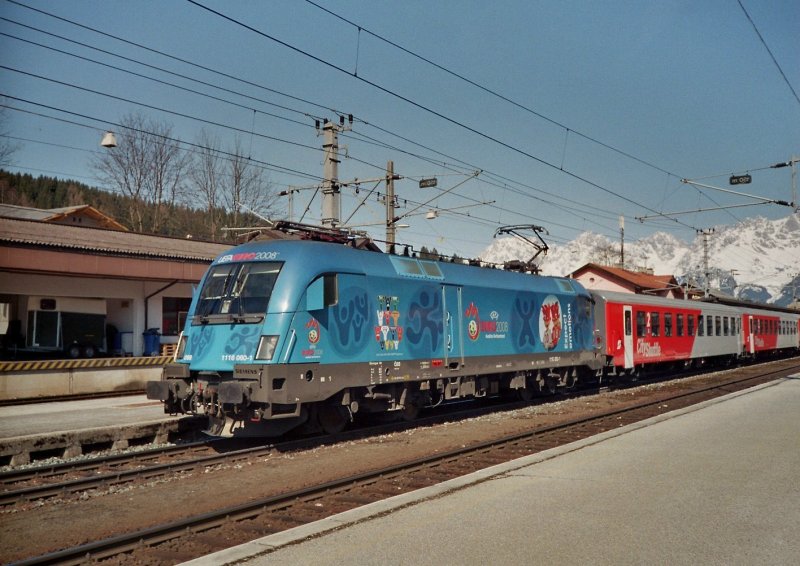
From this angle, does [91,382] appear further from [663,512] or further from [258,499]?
[663,512]

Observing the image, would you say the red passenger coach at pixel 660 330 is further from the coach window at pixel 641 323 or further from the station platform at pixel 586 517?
the station platform at pixel 586 517

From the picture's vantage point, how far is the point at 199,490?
30.1 ft

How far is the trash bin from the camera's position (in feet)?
79.8

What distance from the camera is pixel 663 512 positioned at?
7176 mm

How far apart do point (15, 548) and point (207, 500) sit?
225 centimetres

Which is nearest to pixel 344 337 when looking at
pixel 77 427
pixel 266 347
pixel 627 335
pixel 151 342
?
pixel 266 347

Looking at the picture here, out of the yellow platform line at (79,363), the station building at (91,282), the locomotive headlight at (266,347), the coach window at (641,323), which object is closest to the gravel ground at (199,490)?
the locomotive headlight at (266,347)

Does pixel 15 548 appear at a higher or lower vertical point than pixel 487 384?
lower

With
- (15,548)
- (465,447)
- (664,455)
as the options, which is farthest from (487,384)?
(15,548)

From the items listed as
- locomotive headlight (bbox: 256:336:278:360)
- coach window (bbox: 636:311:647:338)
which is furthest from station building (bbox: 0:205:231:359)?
coach window (bbox: 636:311:647:338)

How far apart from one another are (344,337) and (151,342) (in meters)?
14.4

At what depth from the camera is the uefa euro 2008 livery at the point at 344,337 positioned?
36.8 feet

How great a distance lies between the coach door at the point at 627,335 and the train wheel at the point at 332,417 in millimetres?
14211

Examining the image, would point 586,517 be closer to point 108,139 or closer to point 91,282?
point 108,139
